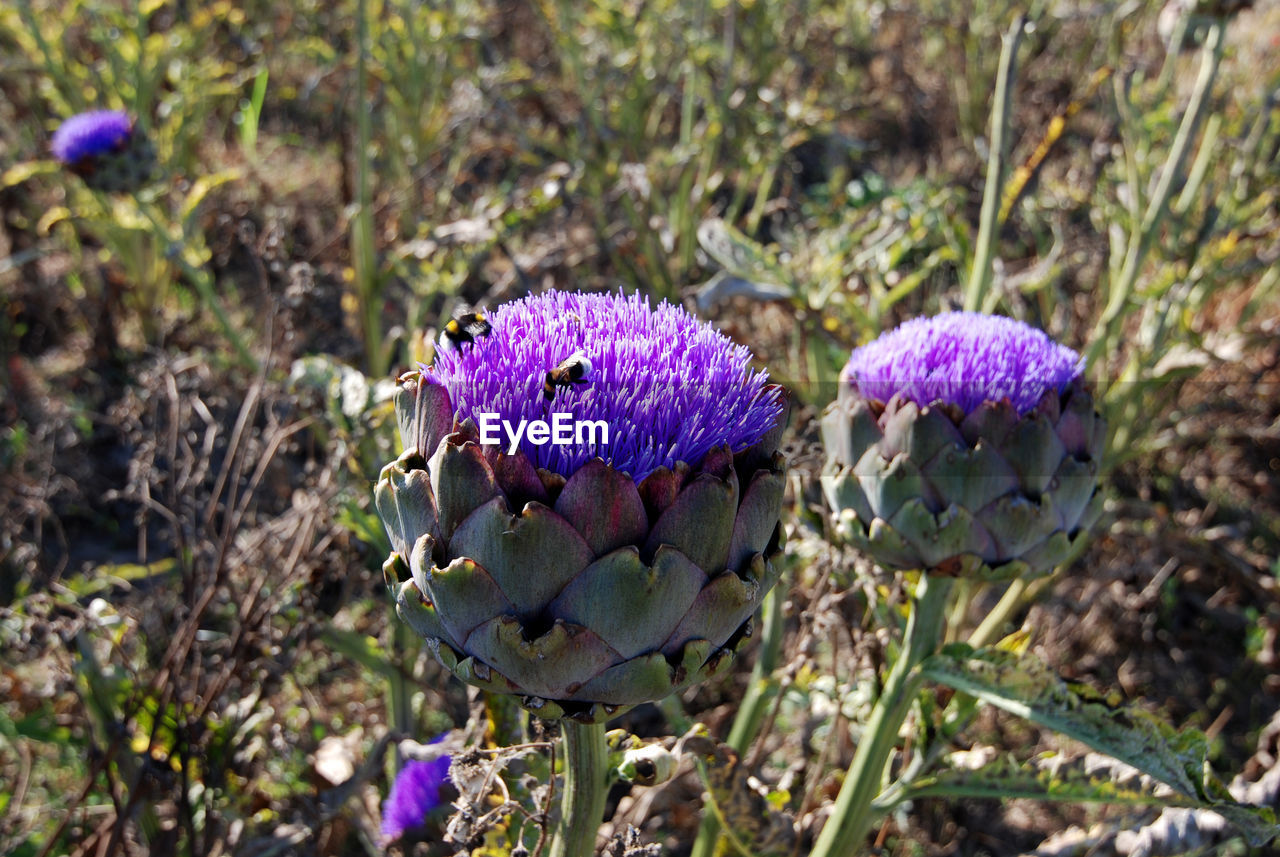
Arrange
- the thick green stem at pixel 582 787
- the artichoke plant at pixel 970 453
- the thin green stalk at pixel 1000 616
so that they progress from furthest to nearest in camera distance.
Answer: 1. the thin green stalk at pixel 1000 616
2. the artichoke plant at pixel 970 453
3. the thick green stem at pixel 582 787

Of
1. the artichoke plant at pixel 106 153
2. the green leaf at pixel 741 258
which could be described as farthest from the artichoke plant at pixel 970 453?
the artichoke plant at pixel 106 153

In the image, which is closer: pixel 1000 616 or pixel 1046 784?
pixel 1046 784

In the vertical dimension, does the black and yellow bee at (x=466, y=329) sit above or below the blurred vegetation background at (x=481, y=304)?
above

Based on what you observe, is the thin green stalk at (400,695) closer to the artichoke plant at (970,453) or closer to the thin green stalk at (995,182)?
the artichoke plant at (970,453)

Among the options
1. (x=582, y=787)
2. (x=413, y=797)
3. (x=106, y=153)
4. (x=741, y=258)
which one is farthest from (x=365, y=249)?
(x=582, y=787)

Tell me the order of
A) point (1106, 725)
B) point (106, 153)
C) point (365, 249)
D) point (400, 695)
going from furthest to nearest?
1. point (106, 153)
2. point (365, 249)
3. point (400, 695)
4. point (1106, 725)

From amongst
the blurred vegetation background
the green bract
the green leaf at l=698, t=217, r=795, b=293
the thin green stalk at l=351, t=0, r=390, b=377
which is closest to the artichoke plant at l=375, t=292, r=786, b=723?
the green bract

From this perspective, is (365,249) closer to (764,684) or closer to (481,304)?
(481,304)

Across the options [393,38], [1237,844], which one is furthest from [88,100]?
[1237,844]
